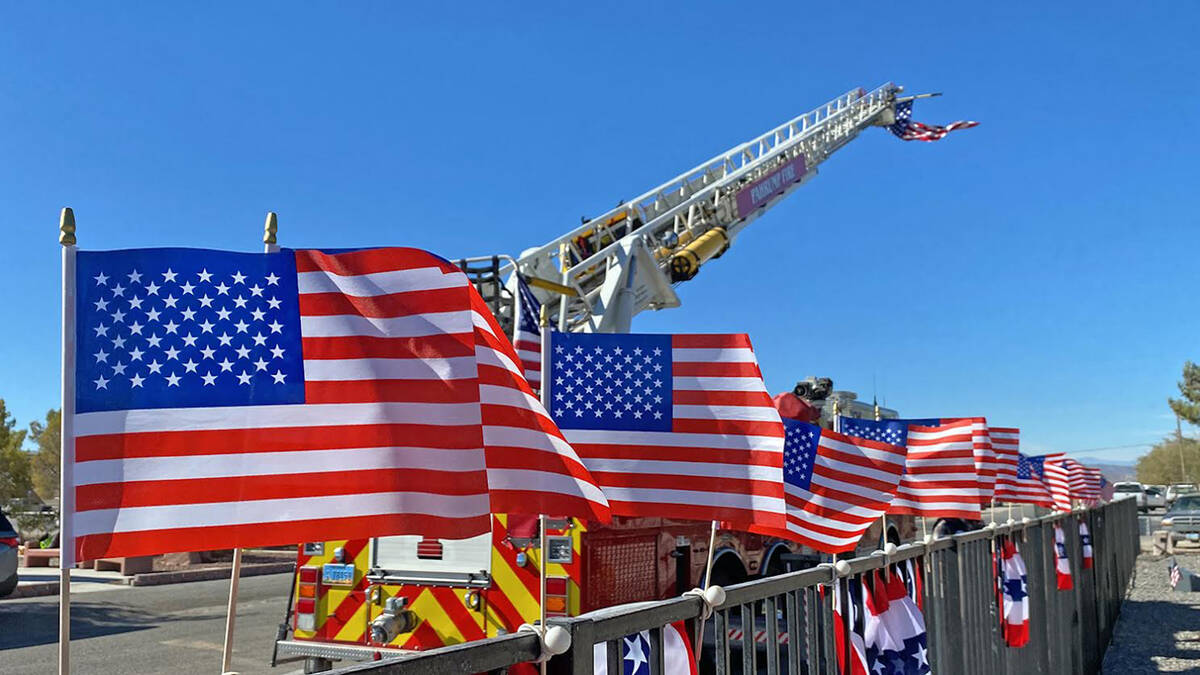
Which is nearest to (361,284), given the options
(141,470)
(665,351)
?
(141,470)

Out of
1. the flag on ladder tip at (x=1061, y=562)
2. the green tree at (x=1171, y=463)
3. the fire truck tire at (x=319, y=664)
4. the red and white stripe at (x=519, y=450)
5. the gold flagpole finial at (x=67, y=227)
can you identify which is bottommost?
the green tree at (x=1171, y=463)

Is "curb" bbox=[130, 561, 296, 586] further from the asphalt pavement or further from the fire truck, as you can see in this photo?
the fire truck

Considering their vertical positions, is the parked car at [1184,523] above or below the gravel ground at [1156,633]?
below

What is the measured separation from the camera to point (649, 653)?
2.97 metres

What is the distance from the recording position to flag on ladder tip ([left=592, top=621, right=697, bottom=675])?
2.82 meters

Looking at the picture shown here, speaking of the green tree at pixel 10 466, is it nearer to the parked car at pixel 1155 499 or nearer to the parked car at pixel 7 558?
the parked car at pixel 7 558

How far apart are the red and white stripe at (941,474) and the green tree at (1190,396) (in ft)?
216

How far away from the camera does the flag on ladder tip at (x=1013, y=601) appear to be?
23.2ft

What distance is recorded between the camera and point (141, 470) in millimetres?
2395

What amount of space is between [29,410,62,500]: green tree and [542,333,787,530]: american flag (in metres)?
43.0

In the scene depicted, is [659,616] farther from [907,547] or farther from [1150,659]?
[1150,659]

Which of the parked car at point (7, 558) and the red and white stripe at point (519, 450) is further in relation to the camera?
the parked car at point (7, 558)

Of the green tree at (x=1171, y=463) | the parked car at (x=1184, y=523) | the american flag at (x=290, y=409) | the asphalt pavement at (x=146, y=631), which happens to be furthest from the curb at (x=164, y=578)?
the green tree at (x=1171, y=463)

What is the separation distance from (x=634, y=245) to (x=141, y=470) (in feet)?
43.0
